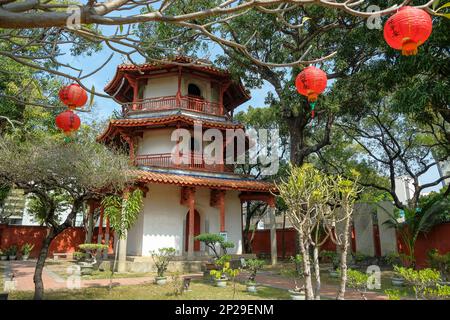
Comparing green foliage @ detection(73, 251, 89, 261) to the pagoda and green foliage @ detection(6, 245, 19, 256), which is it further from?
green foliage @ detection(6, 245, 19, 256)

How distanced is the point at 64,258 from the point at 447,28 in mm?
20631

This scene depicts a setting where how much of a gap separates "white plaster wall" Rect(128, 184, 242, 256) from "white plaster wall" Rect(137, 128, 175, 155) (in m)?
1.91

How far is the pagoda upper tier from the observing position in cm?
1556

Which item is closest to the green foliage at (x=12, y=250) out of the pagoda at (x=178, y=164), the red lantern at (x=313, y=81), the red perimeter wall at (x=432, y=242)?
the pagoda at (x=178, y=164)

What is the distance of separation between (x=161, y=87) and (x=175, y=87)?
73 centimetres

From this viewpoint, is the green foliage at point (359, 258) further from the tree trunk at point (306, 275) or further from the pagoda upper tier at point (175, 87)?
the tree trunk at point (306, 275)

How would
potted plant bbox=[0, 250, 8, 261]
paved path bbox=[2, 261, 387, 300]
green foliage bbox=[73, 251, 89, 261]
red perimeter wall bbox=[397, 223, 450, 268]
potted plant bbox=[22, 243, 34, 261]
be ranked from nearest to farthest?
paved path bbox=[2, 261, 387, 300] < red perimeter wall bbox=[397, 223, 450, 268] < green foliage bbox=[73, 251, 89, 261] < potted plant bbox=[0, 250, 8, 261] < potted plant bbox=[22, 243, 34, 261]

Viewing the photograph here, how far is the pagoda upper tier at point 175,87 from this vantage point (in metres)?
15.6

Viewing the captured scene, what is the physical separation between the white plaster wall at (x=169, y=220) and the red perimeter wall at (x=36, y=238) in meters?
6.84

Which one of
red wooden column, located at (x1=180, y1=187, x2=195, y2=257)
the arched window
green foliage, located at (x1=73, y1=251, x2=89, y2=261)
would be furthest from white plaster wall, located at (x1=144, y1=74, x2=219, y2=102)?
green foliage, located at (x1=73, y1=251, x2=89, y2=261)

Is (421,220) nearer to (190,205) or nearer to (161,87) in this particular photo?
(190,205)

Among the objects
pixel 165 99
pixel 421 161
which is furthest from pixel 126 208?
pixel 421 161

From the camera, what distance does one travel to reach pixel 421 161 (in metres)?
19.3

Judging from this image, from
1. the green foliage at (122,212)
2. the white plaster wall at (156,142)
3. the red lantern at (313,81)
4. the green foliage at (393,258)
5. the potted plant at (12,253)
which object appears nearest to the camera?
the red lantern at (313,81)
